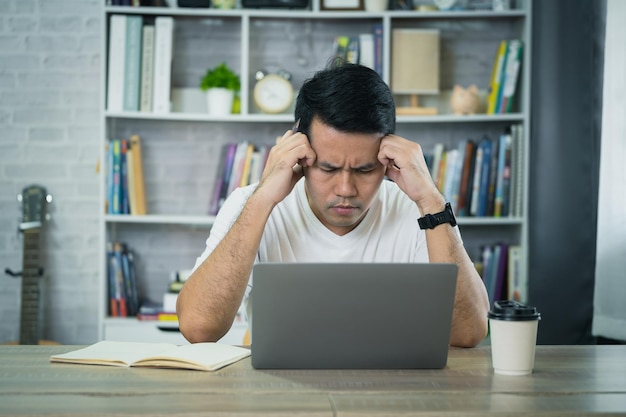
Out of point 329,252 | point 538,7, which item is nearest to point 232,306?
point 329,252

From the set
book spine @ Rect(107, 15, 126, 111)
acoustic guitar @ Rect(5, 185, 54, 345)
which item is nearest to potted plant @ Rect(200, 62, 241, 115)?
book spine @ Rect(107, 15, 126, 111)

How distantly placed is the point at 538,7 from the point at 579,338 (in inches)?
50.4

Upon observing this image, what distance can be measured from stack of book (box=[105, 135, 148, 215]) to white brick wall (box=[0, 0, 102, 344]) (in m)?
0.27

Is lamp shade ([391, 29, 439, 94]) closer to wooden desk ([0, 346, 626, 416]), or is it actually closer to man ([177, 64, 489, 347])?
man ([177, 64, 489, 347])

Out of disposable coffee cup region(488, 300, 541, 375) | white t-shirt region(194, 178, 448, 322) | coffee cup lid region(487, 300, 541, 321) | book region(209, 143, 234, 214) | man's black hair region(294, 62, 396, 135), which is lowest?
disposable coffee cup region(488, 300, 541, 375)

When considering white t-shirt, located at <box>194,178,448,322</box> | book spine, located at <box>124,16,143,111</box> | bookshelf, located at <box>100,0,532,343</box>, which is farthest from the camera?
bookshelf, located at <box>100,0,532,343</box>

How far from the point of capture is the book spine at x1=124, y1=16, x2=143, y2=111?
368 centimetres

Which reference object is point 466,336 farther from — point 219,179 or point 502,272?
point 219,179

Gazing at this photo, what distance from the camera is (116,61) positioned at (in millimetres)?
3688

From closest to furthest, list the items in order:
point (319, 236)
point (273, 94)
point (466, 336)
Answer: point (466, 336), point (319, 236), point (273, 94)

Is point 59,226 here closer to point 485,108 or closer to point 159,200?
point 159,200

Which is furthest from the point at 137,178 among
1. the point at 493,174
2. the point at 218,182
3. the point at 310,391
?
the point at 310,391

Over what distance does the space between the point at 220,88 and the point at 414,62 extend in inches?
33.6

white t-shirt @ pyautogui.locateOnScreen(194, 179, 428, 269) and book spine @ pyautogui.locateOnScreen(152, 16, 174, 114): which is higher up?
book spine @ pyautogui.locateOnScreen(152, 16, 174, 114)
